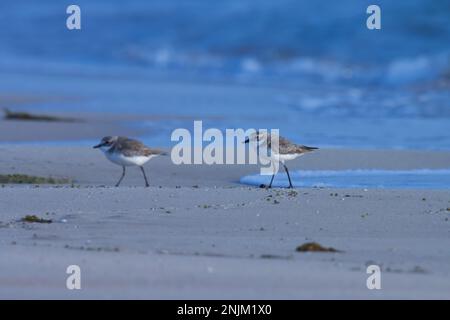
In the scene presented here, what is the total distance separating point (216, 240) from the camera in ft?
25.3

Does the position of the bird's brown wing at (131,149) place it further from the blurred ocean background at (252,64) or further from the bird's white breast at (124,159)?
the blurred ocean background at (252,64)

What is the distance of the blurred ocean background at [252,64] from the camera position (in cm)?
1706

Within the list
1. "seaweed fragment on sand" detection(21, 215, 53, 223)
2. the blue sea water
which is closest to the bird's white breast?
the blue sea water

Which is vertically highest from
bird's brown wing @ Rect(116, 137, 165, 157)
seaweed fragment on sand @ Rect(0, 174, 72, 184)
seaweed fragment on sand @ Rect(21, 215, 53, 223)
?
bird's brown wing @ Rect(116, 137, 165, 157)

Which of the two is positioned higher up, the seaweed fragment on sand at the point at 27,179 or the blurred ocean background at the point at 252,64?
the blurred ocean background at the point at 252,64

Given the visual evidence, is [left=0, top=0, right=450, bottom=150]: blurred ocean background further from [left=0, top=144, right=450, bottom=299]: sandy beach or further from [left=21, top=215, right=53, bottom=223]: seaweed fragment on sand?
[left=21, top=215, right=53, bottom=223]: seaweed fragment on sand

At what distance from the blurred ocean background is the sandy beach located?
427 cm

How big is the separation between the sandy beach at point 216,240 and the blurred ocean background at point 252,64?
14.0 ft

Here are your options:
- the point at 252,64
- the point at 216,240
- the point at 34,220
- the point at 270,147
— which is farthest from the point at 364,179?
the point at 252,64

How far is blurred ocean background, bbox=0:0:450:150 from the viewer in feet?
56.0

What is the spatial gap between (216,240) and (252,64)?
21939 mm

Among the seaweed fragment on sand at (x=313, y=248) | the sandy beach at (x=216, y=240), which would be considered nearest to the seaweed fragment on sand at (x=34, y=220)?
the sandy beach at (x=216, y=240)

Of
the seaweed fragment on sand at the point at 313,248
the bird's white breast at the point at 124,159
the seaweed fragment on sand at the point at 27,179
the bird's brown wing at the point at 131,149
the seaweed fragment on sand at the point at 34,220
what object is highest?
the bird's brown wing at the point at 131,149
